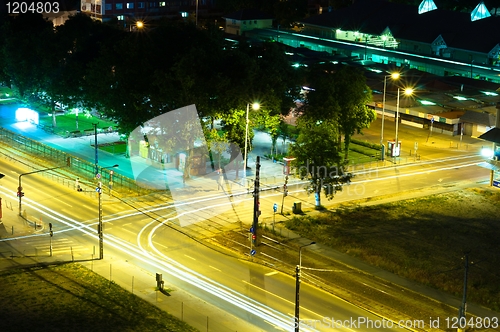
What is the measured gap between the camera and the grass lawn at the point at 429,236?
55344mm

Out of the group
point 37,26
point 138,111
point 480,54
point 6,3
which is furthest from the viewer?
point 6,3

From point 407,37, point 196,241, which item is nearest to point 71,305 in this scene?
point 196,241

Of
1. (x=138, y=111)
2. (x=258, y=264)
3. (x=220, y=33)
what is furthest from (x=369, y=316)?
(x=220, y=33)

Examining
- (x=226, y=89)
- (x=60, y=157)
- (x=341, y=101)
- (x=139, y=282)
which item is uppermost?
(x=226, y=89)

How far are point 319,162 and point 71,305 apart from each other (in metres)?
27.5

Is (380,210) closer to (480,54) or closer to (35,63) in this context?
(35,63)

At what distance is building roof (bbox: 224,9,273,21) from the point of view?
165000mm

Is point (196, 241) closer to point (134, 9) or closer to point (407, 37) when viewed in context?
point (407, 37)

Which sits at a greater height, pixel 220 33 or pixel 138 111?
pixel 220 33

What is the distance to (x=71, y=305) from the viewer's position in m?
49.1

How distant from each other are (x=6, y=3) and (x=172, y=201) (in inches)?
3891

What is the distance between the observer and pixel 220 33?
9119 centimetres

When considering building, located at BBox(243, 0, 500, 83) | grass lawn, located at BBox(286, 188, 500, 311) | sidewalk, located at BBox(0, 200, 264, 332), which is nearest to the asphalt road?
sidewalk, located at BBox(0, 200, 264, 332)

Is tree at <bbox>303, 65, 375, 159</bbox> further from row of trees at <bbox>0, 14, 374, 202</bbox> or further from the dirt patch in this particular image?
the dirt patch
